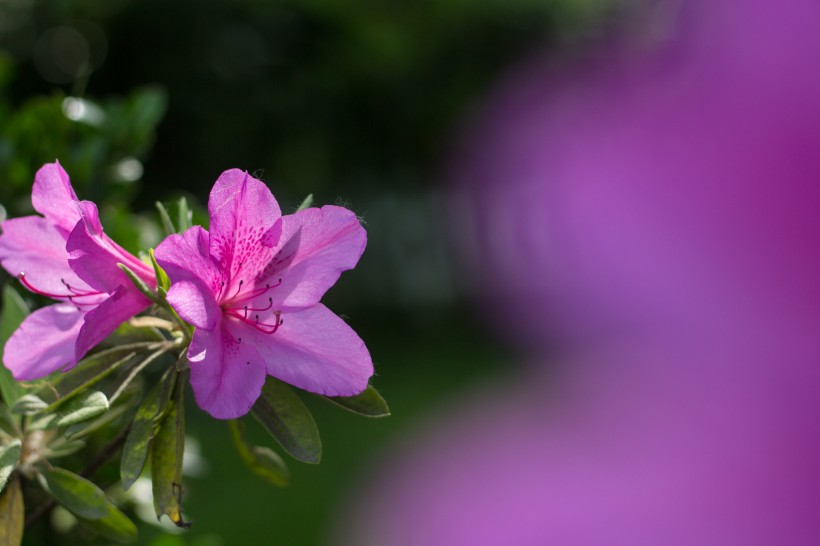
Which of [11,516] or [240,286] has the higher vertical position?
[240,286]

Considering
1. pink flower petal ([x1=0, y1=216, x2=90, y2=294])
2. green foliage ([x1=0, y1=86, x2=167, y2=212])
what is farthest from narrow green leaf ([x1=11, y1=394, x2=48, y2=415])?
green foliage ([x1=0, y1=86, x2=167, y2=212])

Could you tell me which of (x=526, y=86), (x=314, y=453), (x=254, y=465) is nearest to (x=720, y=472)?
(x=526, y=86)

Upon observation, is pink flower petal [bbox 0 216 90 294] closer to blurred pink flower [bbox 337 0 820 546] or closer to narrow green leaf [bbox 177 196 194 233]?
narrow green leaf [bbox 177 196 194 233]

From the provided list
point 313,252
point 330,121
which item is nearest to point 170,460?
point 313,252

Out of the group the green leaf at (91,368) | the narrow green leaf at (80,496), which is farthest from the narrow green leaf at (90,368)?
the narrow green leaf at (80,496)

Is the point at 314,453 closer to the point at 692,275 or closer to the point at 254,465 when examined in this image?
the point at 254,465

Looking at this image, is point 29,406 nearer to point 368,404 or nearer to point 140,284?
point 140,284
